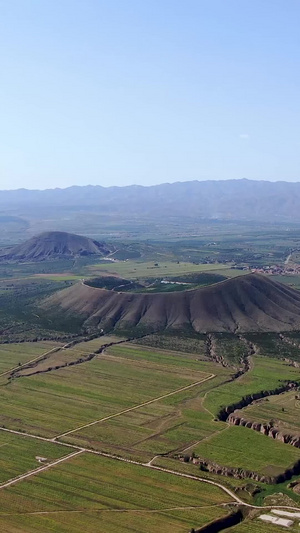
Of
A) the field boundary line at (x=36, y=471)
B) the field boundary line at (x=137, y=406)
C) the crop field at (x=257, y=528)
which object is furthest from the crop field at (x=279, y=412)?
the field boundary line at (x=36, y=471)

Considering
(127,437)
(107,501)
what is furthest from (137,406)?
(107,501)

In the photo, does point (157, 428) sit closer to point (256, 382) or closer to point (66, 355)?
point (256, 382)

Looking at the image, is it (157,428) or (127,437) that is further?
(157,428)

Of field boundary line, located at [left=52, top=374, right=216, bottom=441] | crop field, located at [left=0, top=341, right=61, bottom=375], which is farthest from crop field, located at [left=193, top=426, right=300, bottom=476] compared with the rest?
crop field, located at [left=0, top=341, right=61, bottom=375]

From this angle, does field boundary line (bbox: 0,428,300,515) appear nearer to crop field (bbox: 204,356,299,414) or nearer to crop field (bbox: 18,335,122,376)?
crop field (bbox: 204,356,299,414)

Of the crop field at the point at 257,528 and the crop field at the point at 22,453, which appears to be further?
the crop field at the point at 22,453

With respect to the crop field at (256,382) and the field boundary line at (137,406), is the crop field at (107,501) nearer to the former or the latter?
the field boundary line at (137,406)

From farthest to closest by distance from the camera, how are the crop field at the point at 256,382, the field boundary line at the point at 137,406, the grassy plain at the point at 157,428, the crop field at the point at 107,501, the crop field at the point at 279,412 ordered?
the crop field at the point at 256,382 < the crop field at the point at 279,412 < the field boundary line at the point at 137,406 < the grassy plain at the point at 157,428 < the crop field at the point at 107,501
